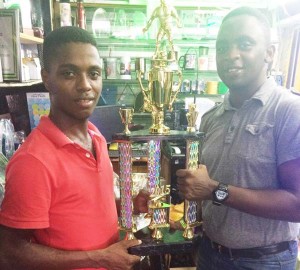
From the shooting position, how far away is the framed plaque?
116cm

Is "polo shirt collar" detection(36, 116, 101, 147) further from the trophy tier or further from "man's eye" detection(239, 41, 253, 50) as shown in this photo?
"man's eye" detection(239, 41, 253, 50)

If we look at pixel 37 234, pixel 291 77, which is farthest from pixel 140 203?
pixel 291 77

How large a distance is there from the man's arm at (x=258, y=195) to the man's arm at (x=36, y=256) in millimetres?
353

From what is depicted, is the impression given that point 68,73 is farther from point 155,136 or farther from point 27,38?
point 27,38

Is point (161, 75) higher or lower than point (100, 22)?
lower

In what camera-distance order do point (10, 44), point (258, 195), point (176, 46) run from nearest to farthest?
point (258, 195), point (10, 44), point (176, 46)

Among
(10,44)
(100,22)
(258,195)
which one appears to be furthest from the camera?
(100,22)

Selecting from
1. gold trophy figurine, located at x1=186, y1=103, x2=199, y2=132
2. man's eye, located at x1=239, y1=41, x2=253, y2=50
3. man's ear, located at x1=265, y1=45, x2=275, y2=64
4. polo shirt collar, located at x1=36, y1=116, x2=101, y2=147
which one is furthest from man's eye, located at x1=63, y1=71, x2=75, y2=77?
man's ear, located at x1=265, y1=45, x2=275, y2=64

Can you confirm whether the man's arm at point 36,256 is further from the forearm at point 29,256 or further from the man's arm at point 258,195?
the man's arm at point 258,195

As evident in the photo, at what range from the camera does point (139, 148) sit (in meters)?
2.35

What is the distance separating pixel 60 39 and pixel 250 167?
2.65ft

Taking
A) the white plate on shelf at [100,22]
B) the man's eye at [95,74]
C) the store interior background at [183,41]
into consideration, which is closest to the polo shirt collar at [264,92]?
the man's eye at [95,74]

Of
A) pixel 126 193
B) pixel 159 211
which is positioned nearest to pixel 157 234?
pixel 159 211

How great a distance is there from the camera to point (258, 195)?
945 millimetres
